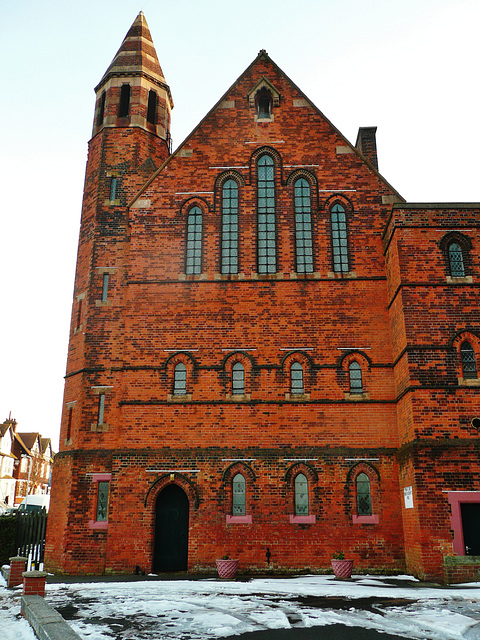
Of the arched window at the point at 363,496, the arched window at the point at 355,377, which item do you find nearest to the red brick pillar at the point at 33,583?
the arched window at the point at 363,496

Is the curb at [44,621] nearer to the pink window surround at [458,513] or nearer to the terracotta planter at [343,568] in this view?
the terracotta planter at [343,568]

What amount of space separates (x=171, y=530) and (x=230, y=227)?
999cm

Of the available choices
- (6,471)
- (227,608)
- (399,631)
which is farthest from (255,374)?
(6,471)

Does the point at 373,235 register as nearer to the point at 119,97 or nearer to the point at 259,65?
the point at 259,65

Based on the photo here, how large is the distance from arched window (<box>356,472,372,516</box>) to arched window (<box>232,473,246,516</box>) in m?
3.40

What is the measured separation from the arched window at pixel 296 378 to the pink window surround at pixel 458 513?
17.2 feet

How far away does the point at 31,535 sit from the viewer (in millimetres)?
17781

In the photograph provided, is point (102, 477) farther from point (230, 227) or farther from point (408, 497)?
point (230, 227)

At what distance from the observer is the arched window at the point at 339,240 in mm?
19103

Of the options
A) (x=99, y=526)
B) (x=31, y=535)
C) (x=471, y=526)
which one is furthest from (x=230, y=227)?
(x=31, y=535)

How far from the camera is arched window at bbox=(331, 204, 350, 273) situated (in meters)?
19.1

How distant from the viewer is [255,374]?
17953 millimetres

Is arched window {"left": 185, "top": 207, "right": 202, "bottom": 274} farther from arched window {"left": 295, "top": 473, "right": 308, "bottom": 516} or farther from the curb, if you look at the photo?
the curb

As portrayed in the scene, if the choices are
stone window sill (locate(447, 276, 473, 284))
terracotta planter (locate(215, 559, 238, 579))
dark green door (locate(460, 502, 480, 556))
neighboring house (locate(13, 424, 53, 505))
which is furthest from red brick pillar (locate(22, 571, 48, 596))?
neighboring house (locate(13, 424, 53, 505))
